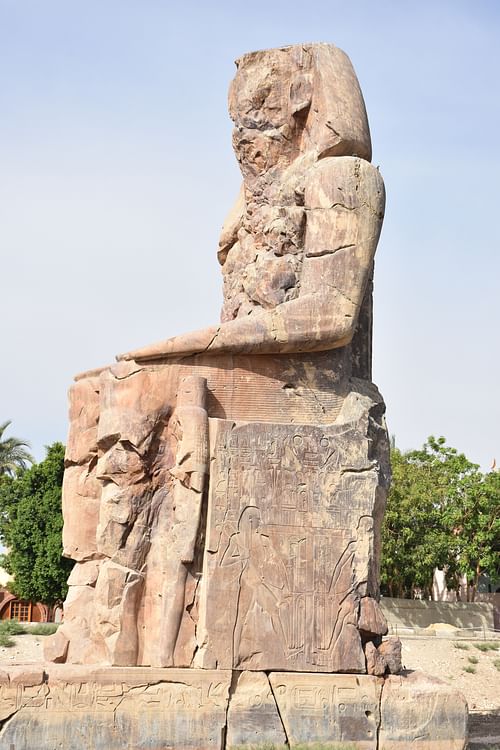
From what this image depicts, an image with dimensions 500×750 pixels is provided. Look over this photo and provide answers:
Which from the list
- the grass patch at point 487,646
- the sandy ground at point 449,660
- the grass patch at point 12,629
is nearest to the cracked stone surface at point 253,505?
the sandy ground at point 449,660

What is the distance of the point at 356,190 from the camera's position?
8344mm

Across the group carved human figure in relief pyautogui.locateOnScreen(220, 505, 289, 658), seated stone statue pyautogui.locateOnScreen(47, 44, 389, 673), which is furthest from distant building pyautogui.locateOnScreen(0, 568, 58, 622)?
carved human figure in relief pyautogui.locateOnScreen(220, 505, 289, 658)

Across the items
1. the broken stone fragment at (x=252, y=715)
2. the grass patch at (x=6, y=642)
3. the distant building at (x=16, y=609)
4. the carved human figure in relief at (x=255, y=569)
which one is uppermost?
the distant building at (x=16, y=609)

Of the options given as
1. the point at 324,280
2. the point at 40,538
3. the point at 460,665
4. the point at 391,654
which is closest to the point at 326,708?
the point at 391,654

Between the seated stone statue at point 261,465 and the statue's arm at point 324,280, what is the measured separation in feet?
0.04

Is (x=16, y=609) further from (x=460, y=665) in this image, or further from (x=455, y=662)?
(x=460, y=665)

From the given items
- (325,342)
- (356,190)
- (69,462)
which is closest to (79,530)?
(69,462)

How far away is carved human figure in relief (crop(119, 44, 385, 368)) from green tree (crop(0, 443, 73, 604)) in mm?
15534

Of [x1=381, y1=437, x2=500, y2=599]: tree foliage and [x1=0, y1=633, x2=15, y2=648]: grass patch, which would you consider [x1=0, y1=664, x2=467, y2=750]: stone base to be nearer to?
[x1=0, y1=633, x2=15, y2=648]: grass patch

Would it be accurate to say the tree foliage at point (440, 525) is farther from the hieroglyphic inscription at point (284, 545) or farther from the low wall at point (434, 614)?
the hieroglyphic inscription at point (284, 545)

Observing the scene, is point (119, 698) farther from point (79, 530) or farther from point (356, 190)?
point (356, 190)

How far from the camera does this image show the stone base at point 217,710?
7102 mm

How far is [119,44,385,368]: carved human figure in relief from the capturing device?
8.09 metres

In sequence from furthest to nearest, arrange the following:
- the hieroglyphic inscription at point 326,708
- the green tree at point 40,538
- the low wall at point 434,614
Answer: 1. the low wall at point 434,614
2. the green tree at point 40,538
3. the hieroglyphic inscription at point 326,708
